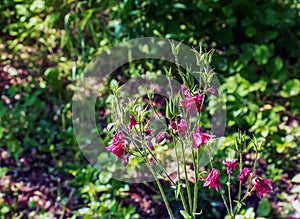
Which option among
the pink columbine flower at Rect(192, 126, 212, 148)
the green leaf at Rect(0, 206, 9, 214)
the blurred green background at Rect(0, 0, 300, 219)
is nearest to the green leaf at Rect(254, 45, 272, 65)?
the blurred green background at Rect(0, 0, 300, 219)

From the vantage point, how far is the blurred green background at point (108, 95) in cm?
217

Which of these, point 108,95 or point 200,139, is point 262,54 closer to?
point 108,95

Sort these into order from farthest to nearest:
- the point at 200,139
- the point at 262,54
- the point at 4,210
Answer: the point at 262,54 < the point at 4,210 < the point at 200,139

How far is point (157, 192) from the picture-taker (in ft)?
7.16

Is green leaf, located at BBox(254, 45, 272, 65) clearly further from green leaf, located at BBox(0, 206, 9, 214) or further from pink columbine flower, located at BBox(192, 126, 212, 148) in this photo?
Result: pink columbine flower, located at BBox(192, 126, 212, 148)

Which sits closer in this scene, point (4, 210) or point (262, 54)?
point (4, 210)

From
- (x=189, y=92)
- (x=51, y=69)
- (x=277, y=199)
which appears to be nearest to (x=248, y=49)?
(x=277, y=199)

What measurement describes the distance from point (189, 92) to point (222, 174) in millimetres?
909

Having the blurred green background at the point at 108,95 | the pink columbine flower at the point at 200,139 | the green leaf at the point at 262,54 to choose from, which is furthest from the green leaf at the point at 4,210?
the green leaf at the point at 262,54

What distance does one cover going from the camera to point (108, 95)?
262cm

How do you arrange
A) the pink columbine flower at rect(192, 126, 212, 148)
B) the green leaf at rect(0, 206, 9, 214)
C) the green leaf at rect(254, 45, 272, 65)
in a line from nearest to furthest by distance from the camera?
the pink columbine flower at rect(192, 126, 212, 148) < the green leaf at rect(0, 206, 9, 214) < the green leaf at rect(254, 45, 272, 65)

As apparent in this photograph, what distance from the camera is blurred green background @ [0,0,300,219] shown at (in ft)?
7.13

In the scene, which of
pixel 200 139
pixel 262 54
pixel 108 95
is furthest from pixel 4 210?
pixel 262 54

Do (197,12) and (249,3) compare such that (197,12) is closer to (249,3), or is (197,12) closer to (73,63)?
(249,3)
